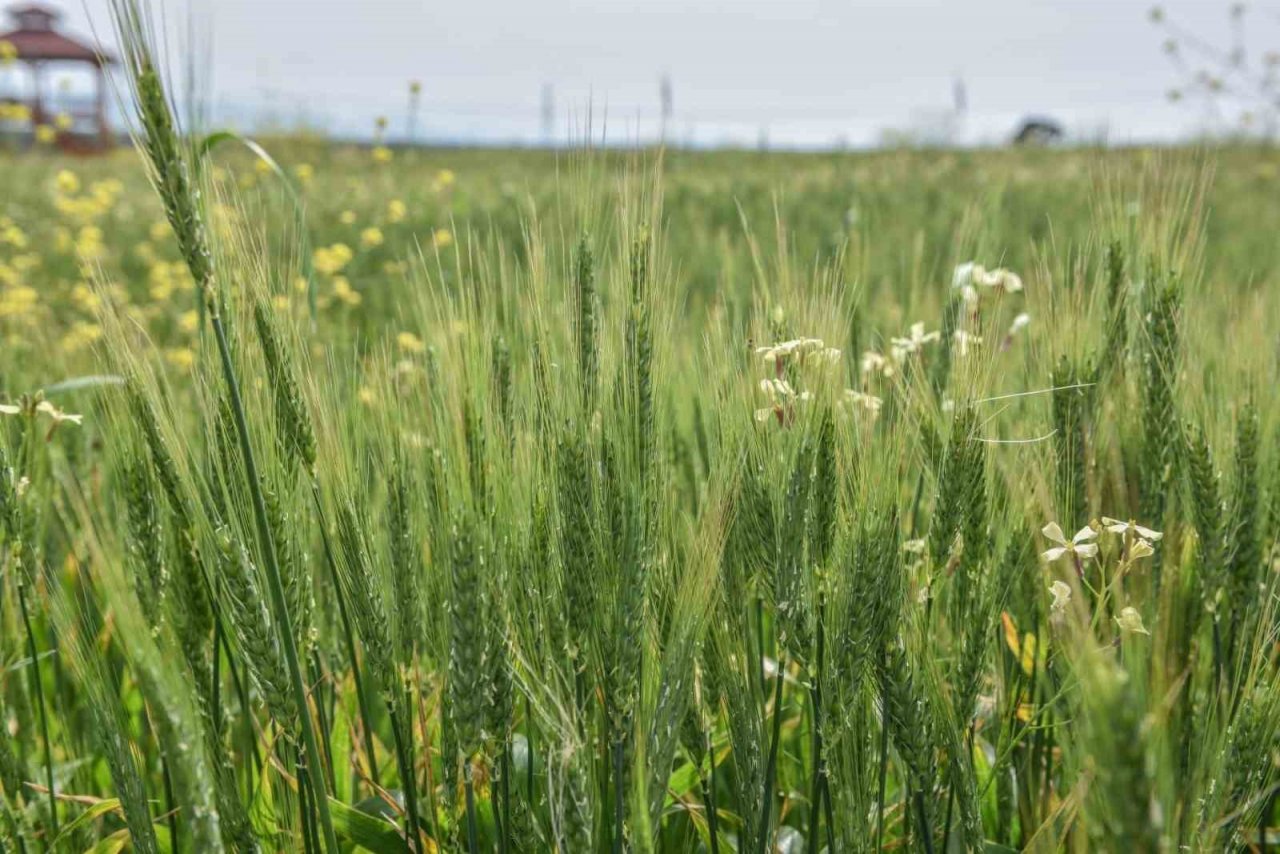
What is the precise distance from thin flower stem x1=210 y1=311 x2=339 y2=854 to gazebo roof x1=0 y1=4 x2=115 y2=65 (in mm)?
24019

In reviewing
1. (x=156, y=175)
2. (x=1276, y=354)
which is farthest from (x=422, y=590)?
(x=1276, y=354)

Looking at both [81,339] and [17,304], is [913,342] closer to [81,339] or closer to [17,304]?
[81,339]

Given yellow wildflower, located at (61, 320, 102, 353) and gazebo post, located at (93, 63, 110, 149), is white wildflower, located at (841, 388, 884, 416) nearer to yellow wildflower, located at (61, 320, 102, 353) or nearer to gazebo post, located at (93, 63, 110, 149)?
yellow wildflower, located at (61, 320, 102, 353)

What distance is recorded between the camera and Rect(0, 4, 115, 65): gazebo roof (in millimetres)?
21234

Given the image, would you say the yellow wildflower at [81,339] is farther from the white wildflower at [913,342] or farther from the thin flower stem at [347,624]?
the white wildflower at [913,342]

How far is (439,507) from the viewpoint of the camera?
1.01m

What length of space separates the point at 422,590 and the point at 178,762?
0.37m

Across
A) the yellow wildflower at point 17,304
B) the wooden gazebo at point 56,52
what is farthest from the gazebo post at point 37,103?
the yellow wildflower at point 17,304

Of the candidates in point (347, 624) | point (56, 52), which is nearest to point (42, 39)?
point (56, 52)

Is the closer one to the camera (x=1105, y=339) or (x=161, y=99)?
(x=161, y=99)

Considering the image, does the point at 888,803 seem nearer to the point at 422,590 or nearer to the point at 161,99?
the point at 422,590

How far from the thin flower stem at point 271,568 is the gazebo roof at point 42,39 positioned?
2402cm

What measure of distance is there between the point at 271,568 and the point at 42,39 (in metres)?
26.8

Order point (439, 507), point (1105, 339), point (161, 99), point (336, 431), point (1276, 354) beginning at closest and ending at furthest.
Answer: point (161, 99) < point (439, 507) < point (336, 431) < point (1105, 339) < point (1276, 354)
